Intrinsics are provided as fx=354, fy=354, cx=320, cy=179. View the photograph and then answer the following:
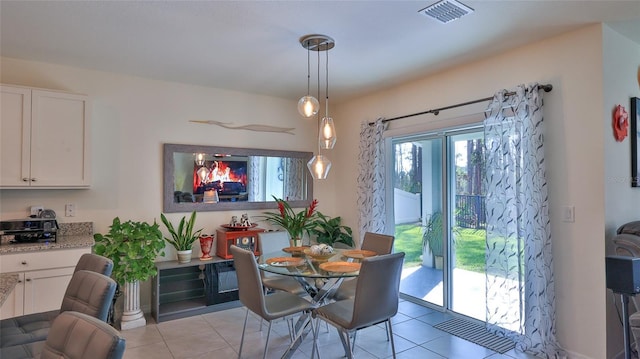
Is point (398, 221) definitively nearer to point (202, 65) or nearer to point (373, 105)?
point (373, 105)

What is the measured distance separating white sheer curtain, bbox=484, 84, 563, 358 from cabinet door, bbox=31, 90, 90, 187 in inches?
148

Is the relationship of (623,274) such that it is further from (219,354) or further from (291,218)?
(291,218)

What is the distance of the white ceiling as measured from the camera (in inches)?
93.0

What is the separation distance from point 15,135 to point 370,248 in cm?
335

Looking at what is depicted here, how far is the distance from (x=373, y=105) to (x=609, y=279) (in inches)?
121

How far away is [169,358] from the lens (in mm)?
2834

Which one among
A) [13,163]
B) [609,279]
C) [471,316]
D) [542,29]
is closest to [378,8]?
[542,29]

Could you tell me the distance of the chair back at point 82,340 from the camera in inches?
44.1

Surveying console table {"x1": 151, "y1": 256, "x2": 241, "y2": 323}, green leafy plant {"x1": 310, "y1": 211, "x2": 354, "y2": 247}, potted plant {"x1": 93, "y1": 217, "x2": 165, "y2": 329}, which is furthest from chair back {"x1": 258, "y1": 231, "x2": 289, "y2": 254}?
green leafy plant {"x1": 310, "y1": 211, "x2": 354, "y2": 247}

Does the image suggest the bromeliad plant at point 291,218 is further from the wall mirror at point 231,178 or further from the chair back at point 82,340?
the chair back at point 82,340

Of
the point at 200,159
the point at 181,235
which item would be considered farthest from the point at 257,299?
the point at 200,159

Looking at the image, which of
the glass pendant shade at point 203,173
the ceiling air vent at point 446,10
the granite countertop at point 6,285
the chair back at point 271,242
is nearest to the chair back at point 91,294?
the granite countertop at point 6,285

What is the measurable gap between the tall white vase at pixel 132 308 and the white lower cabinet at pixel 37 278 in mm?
572

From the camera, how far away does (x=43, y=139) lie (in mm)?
3184
